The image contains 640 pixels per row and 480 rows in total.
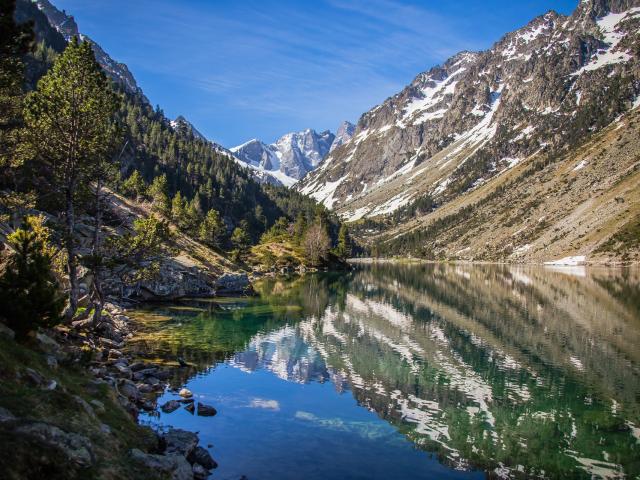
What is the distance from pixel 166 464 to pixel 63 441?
5.12 metres

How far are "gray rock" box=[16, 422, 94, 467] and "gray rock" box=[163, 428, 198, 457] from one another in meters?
7.61

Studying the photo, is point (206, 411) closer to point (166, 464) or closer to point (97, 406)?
point (97, 406)

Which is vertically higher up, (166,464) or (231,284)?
(231,284)

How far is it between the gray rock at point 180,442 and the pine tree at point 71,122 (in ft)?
63.5

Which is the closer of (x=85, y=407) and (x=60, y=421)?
(x=60, y=421)

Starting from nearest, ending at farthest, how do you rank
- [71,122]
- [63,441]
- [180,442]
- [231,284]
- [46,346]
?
[63,441] → [180,442] → [46,346] → [71,122] → [231,284]

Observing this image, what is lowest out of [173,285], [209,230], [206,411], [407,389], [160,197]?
[206,411]

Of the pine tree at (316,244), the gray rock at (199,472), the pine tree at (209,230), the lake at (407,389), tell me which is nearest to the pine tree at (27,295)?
the lake at (407,389)

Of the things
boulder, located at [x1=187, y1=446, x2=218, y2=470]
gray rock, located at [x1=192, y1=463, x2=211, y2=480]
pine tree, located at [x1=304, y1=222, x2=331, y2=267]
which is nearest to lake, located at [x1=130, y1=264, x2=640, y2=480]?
boulder, located at [x1=187, y1=446, x2=218, y2=470]

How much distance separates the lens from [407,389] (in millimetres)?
37094

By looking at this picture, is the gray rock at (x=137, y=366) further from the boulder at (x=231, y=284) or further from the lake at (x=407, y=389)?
the boulder at (x=231, y=284)

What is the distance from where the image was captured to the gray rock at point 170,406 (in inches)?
1160

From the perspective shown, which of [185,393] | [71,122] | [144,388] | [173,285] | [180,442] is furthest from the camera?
[173,285]

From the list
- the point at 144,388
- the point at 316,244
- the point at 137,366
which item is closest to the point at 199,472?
the point at 144,388
